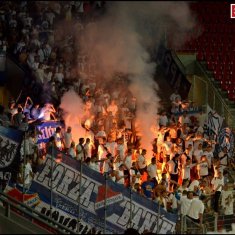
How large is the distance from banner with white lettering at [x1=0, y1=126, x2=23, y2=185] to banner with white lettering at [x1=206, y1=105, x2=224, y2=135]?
17.8ft

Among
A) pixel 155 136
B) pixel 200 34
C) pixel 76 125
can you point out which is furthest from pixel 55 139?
pixel 200 34

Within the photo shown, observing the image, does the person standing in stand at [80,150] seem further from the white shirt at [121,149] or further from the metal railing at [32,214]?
the metal railing at [32,214]

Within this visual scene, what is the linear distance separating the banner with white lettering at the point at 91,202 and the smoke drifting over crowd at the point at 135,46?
3.86m

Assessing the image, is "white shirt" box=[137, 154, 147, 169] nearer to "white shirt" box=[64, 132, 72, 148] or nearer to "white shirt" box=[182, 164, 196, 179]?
"white shirt" box=[182, 164, 196, 179]

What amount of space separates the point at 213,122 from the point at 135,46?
98.1 inches

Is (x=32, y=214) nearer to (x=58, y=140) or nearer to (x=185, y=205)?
(x=185, y=205)

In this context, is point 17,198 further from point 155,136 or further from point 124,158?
point 155,136

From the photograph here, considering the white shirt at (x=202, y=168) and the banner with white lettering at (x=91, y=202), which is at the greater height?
the white shirt at (x=202, y=168)

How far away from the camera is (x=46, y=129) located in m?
16.7

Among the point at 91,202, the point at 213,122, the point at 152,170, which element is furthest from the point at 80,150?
the point at 213,122

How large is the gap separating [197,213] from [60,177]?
2.53 metres

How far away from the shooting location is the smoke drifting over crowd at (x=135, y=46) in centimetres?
1734

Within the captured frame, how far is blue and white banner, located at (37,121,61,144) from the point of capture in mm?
16453

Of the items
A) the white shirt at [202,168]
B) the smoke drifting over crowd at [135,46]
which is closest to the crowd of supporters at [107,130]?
the white shirt at [202,168]
